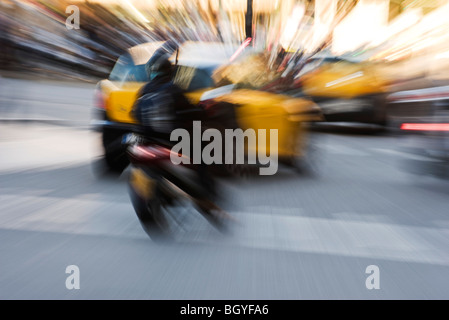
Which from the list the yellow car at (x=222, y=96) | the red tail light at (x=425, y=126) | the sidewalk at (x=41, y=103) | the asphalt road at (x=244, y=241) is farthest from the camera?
the sidewalk at (x=41, y=103)

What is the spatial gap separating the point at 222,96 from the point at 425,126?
2.35 m

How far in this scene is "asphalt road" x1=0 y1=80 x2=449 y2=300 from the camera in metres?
2.84

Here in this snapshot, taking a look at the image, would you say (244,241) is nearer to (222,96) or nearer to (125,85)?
(222,96)

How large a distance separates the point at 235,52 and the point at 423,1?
21.6m

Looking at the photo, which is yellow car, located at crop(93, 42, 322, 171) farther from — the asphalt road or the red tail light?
the red tail light

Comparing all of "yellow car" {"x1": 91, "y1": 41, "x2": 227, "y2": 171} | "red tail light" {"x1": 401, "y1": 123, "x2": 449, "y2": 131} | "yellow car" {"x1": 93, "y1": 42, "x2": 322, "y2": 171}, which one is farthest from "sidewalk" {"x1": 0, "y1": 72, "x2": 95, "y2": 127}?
"red tail light" {"x1": 401, "y1": 123, "x2": 449, "y2": 131}

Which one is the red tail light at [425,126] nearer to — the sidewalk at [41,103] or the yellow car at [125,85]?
the yellow car at [125,85]

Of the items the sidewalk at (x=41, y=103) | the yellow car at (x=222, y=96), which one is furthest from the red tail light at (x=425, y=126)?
the sidewalk at (x=41, y=103)

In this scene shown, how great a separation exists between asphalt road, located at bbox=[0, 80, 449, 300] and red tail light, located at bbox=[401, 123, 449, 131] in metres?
0.67

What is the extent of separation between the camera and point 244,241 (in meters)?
3.69

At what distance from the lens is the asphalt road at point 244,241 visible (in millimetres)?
2840

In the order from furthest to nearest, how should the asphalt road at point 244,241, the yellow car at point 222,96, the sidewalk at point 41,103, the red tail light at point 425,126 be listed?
the sidewalk at point 41,103 → the red tail light at point 425,126 → the yellow car at point 222,96 → the asphalt road at point 244,241

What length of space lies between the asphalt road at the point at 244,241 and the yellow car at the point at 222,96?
466 millimetres

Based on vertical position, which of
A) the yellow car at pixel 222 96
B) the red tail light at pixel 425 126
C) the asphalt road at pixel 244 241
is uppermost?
the yellow car at pixel 222 96
